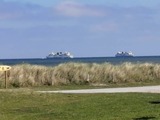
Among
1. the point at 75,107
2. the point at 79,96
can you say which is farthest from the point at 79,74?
the point at 75,107

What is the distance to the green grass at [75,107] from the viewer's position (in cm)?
1753

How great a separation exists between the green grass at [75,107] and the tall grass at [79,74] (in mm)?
8893

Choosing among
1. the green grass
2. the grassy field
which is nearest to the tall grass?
the grassy field

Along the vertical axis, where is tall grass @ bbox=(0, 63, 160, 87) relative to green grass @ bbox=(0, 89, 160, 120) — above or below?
above

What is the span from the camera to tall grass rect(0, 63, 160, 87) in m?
34.8

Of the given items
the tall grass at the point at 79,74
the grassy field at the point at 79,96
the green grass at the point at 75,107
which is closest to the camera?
the green grass at the point at 75,107

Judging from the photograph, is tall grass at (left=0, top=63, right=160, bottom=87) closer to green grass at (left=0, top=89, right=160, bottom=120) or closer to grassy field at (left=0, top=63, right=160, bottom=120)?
grassy field at (left=0, top=63, right=160, bottom=120)

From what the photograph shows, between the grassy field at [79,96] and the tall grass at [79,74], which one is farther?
the tall grass at [79,74]

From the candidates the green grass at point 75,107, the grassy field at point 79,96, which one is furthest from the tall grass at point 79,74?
the green grass at point 75,107

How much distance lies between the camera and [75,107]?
20266 mm

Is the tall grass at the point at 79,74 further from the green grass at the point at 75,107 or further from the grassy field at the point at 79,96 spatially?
the green grass at the point at 75,107

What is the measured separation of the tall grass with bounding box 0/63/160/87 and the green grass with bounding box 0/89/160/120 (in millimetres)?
8893

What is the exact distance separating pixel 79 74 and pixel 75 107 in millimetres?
16253

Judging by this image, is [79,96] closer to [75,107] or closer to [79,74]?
[75,107]
